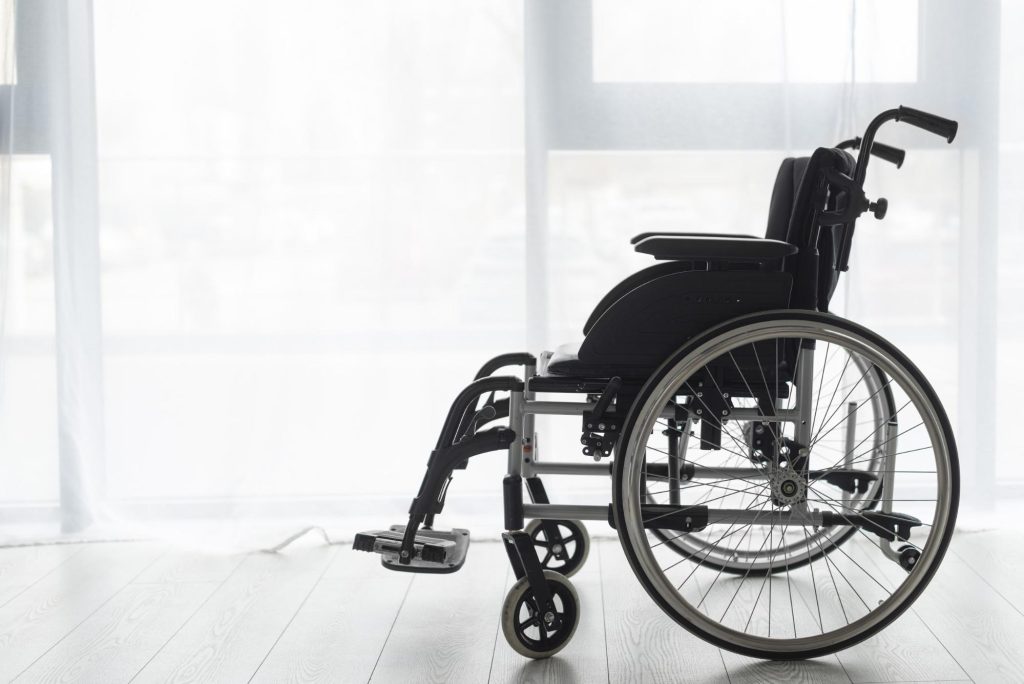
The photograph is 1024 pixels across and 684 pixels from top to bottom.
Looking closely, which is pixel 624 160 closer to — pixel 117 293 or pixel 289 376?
pixel 289 376

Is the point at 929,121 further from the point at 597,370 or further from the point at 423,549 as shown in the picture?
the point at 423,549

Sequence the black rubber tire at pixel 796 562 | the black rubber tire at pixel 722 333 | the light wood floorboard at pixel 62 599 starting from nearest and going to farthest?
the black rubber tire at pixel 722 333, the light wood floorboard at pixel 62 599, the black rubber tire at pixel 796 562

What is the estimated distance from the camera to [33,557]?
226cm

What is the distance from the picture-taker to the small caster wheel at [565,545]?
74.5 inches

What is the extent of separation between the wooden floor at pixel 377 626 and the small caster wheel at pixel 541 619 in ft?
0.10

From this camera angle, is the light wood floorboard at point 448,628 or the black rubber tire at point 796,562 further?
the black rubber tire at point 796,562

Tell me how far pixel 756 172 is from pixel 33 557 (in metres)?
1.97

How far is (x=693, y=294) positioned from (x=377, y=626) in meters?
0.85

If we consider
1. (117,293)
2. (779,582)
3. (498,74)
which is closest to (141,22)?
(117,293)

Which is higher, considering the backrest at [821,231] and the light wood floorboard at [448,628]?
the backrest at [821,231]

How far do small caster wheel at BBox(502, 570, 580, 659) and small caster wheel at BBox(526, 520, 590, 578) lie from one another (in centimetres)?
25

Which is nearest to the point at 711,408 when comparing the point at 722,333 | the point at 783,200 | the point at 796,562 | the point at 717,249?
the point at 722,333

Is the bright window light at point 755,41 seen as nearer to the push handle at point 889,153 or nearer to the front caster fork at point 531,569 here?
the push handle at point 889,153

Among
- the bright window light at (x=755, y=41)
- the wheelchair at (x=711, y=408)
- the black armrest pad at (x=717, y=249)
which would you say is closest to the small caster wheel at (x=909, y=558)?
the wheelchair at (x=711, y=408)
